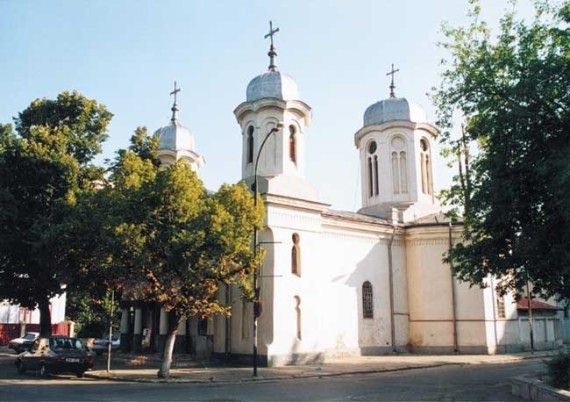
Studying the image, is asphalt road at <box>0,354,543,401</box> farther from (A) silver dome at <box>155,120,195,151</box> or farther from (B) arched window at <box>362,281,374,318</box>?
(A) silver dome at <box>155,120,195,151</box>

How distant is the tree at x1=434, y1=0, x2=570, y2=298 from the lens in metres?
15.2

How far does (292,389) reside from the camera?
16781 mm

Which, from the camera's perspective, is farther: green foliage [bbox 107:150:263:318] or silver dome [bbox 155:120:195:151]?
silver dome [bbox 155:120:195:151]

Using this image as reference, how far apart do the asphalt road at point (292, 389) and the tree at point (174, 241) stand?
10.6 ft

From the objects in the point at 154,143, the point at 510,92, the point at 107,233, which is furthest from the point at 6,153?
the point at 510,92

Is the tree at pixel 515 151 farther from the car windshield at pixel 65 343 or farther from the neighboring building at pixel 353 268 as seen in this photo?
the car windshield at pixel 65 343

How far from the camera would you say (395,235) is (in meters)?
34.0

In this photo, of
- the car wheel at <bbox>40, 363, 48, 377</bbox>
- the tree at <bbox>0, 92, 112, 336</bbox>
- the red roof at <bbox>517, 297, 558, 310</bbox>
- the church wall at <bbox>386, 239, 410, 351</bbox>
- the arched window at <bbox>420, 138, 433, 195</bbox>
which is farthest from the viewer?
the arched window at <bbox>420, 138, 433, 195</bbox>

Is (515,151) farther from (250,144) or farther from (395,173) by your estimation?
(395,173)

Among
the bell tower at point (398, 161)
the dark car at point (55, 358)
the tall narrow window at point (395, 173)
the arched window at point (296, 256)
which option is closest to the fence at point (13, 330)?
the dark car at point (55, 358)

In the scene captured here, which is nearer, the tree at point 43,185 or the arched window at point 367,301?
the tree at point 43,185

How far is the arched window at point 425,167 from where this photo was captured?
36531 mm

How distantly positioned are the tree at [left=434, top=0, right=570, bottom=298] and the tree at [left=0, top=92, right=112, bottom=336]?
16185 mm

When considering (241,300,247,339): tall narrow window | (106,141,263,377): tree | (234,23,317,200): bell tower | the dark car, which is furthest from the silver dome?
the dark car
